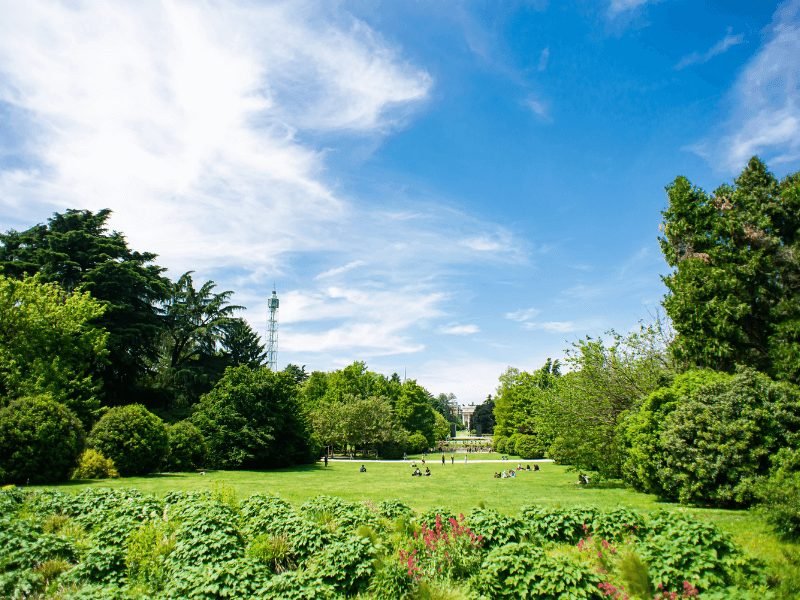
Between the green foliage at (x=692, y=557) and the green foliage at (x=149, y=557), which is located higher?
the green foliage at (x=692, y=557)

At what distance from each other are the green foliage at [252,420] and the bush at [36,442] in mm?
10343

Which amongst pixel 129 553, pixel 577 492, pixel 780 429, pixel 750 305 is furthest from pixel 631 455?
pixel 129 553

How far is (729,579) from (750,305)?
553 inches

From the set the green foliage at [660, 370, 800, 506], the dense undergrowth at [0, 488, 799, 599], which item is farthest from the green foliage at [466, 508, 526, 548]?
the green foliage at [660, 370, 800, 506]

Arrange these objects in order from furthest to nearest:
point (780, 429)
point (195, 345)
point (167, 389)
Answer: point (195, 345) < point (167, 389) < point (780, 429)

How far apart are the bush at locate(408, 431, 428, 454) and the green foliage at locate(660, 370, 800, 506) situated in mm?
44058

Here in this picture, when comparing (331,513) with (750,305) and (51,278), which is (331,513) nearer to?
(750,305)

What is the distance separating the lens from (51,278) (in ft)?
101

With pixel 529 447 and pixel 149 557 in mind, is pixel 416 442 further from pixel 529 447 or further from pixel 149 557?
pixel 149 557

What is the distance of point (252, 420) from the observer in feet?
98.3

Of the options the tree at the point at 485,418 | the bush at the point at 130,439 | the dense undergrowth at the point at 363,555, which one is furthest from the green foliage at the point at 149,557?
the tree at the point at 485,418

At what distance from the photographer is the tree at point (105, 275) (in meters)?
31.4

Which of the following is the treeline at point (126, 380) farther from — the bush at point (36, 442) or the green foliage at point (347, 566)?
the green foliage at point (347, 566)

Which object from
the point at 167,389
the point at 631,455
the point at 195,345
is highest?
the point at 195,345
